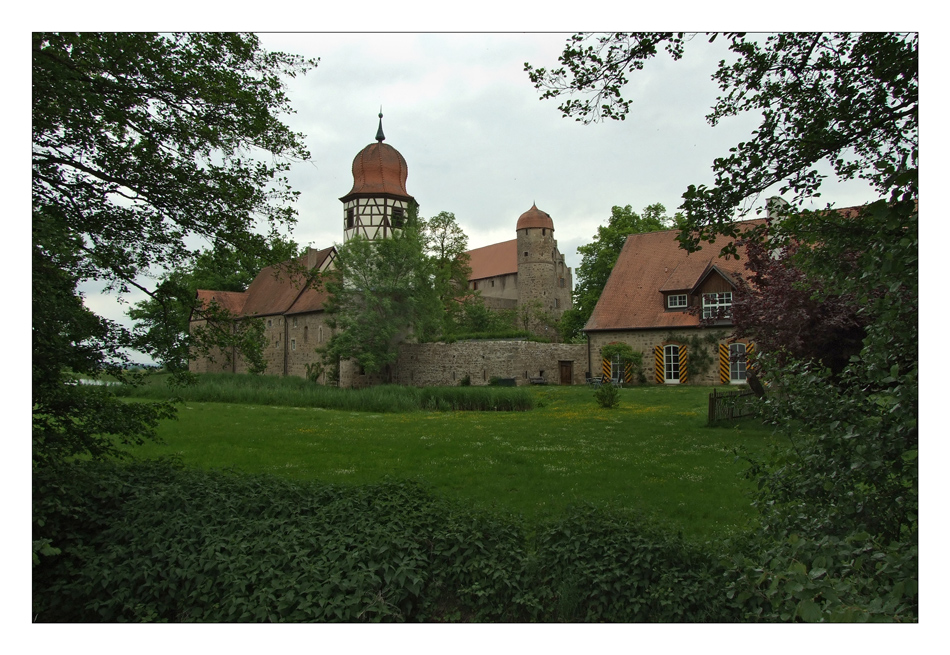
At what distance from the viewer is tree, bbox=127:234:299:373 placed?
6086 millimetres

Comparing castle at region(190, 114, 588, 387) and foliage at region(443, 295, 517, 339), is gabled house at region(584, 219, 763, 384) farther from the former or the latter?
foliage at region(443, 295, 517, 339)

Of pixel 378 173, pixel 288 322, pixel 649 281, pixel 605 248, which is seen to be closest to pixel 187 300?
pixel 649 281

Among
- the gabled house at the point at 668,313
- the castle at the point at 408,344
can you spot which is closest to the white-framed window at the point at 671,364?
the gabled house at the point at 668,313

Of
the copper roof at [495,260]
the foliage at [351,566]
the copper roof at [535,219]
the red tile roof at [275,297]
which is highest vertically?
the copper roof at [535,219]

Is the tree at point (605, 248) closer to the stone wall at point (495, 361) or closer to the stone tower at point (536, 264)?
the stone wall at point (495, 361)

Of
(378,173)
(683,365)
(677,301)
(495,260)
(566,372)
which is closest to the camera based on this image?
(683,365)

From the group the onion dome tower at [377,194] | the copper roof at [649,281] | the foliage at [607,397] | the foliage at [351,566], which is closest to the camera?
the foliage at [351,566]

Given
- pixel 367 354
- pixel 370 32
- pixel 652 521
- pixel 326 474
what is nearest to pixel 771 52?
pixel 370 32

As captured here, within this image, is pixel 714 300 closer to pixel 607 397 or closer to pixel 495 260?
pixel 607 397

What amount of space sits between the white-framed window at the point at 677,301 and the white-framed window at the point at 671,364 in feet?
5.50

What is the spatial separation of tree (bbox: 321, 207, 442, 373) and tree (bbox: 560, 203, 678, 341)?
9.57 meters

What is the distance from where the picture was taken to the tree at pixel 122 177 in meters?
4.87

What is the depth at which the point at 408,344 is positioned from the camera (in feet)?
111

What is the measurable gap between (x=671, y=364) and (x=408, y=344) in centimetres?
1336
